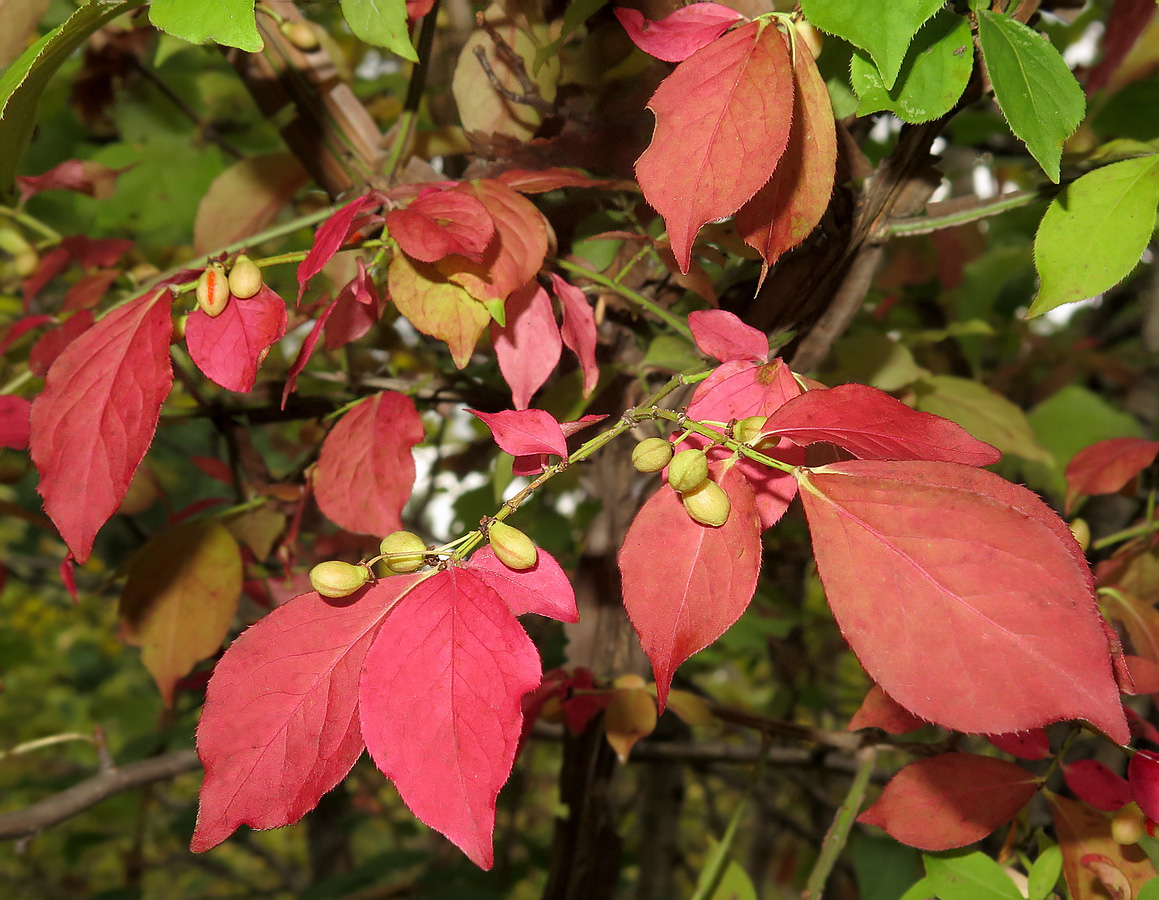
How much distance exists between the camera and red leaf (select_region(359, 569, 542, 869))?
266 millimetres

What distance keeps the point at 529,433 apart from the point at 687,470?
0.21 feet

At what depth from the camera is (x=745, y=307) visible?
0.46 meters

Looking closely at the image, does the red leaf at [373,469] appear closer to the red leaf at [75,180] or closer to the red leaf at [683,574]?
the red leaf at [683,574]

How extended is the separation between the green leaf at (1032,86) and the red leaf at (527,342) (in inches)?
8.4

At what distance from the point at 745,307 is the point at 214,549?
0.40m

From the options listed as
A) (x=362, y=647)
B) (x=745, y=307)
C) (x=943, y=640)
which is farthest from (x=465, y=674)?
(x=745, y=307)

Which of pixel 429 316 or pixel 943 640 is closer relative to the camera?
pixel 943 640

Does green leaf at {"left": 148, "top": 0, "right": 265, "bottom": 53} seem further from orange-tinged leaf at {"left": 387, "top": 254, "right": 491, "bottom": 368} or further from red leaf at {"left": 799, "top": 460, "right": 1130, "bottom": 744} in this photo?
red leaf at {"left": 799, "top": 460, "right": 1130, "bottom": 744}

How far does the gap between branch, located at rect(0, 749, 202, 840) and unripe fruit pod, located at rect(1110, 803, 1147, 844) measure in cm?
63

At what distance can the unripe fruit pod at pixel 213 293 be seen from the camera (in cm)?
36

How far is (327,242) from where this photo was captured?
1.08 feet

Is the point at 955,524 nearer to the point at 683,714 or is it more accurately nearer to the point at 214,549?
the point at 683,714

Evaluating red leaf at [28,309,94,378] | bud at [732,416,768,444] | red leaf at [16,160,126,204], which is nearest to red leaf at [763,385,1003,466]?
bud at [732,416,768,444]

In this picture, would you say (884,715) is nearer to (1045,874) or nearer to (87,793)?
(1045,874)
